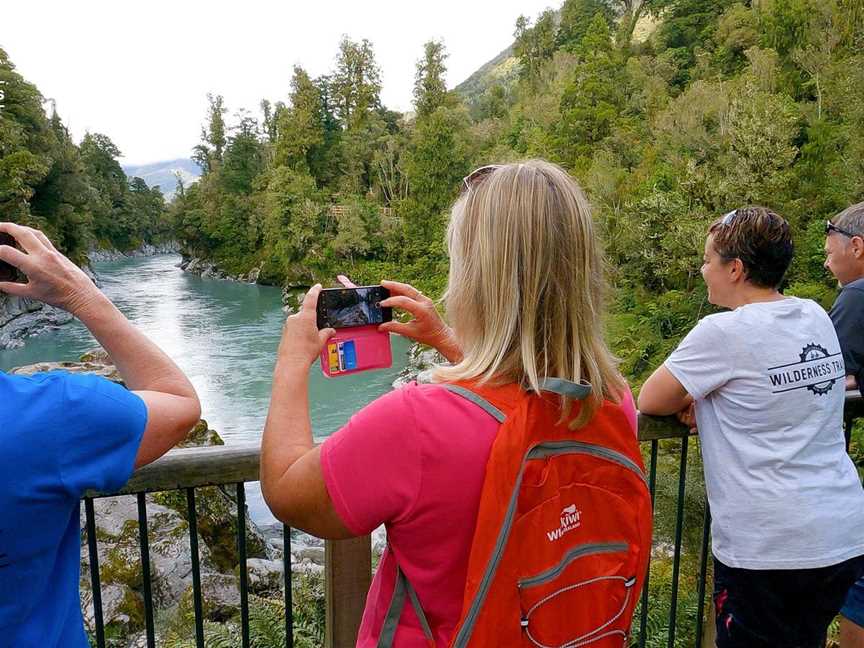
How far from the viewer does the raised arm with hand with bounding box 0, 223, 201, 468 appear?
106 cm

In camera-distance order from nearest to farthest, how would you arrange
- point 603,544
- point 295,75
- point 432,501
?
point 432,501
point 603,544
point 295,75

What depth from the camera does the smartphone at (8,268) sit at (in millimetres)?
1073

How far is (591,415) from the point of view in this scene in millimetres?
1021

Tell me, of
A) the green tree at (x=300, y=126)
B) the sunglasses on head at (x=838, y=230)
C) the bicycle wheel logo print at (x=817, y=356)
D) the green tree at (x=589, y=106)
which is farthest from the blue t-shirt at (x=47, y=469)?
the green tree at (x=300, y=126)

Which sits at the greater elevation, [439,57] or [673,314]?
[439,57]

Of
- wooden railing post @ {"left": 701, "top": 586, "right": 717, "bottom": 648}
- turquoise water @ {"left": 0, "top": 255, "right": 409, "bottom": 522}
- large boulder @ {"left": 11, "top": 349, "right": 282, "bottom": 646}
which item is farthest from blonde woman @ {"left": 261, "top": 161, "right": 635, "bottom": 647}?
turquoise water @ {"left": 0, "top": 255, "right": 409, "bottom": 522}

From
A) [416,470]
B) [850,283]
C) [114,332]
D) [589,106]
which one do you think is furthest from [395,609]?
[589,106]

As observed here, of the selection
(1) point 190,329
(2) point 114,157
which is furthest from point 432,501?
(2) point 114,157

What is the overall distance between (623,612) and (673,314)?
1698cm

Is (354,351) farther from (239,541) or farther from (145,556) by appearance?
(145,556)

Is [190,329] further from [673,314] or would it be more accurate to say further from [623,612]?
[623,612]

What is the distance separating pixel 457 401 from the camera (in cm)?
96

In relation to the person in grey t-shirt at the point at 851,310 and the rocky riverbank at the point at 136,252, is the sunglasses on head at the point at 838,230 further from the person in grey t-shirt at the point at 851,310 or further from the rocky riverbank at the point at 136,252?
the rocky riverbank at the point at 136,252

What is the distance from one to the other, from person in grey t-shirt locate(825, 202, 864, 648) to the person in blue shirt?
1778 millimetres
